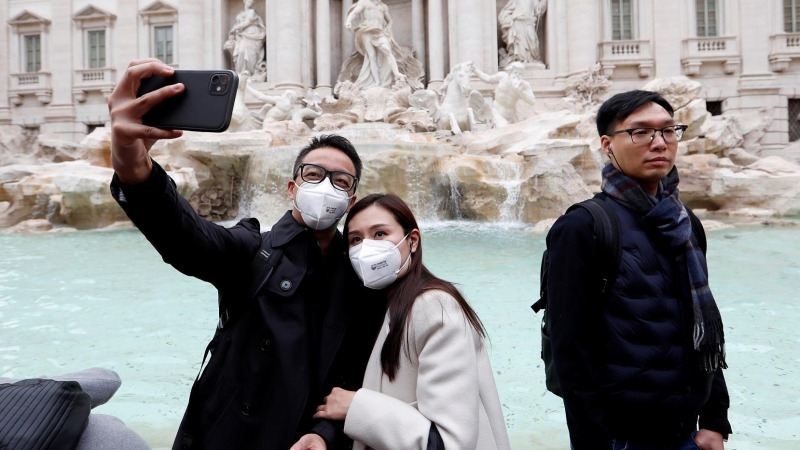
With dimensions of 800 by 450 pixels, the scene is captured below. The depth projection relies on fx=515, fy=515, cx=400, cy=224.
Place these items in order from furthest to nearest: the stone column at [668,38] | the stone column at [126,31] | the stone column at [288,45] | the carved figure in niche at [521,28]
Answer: the stone column at [126,31] < the stone column at [288,45] < the carved figure in niche at [521,28] < the stone column at [668,38]

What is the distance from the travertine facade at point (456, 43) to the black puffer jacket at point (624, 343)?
49.3 ft

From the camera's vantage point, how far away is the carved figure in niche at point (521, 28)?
1614 cm

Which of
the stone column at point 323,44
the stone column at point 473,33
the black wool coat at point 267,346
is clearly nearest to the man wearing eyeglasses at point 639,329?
the black wool coat at point 267,346

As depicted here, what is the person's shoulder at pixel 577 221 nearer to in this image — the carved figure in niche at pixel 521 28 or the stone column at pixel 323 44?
the stone column at pixel 323 44

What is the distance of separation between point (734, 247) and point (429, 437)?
265 inches

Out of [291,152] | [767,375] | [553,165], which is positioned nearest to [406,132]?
[291,152]

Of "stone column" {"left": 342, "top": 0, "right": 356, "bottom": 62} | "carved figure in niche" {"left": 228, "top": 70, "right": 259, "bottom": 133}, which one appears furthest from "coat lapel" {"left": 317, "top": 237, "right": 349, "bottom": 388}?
Result: "stone column" {"left": 342, "top": 0, "right": 356, "bottom": 62}

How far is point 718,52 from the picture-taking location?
1588cm

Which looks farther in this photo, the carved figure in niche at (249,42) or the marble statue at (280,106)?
the carved figure in niche at (249,42)

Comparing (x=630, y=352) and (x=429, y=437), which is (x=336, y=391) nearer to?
(x=429, y=437)

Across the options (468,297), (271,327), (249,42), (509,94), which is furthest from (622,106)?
(249,42)

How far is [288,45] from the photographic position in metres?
16.3

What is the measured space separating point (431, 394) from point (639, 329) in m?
0.58

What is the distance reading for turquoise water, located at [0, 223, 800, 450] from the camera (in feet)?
7.57
